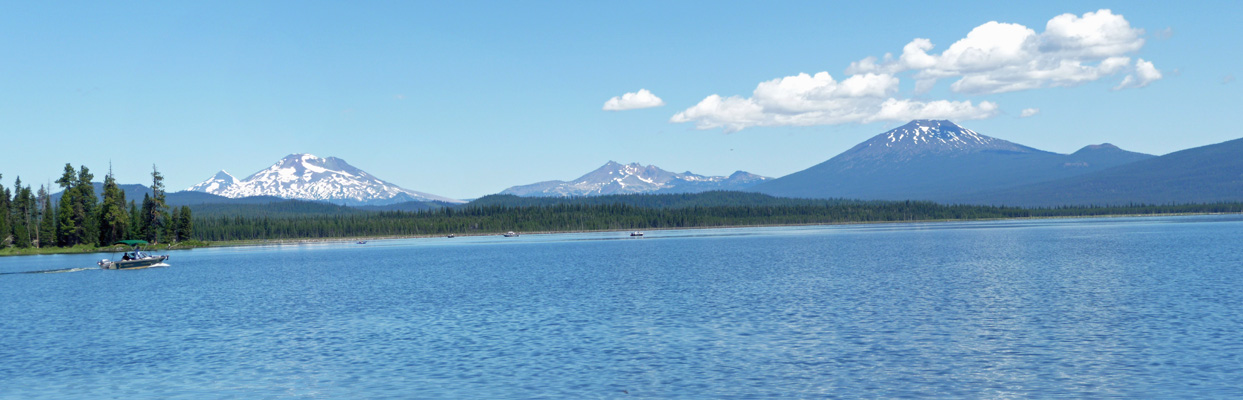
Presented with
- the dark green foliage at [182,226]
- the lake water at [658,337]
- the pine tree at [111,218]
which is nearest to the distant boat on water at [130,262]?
the lake water at [658,337]

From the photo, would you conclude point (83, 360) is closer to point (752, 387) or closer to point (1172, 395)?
point (752, 387)

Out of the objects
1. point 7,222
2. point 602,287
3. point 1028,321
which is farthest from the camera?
point 7,222

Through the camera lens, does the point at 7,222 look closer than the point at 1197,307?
No

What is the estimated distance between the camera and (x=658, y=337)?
40219 mm

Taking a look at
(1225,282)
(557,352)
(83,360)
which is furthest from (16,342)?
(1225,282)

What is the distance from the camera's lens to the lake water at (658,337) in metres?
29.6

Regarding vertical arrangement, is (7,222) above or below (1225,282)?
above

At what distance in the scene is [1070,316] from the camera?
145 ft

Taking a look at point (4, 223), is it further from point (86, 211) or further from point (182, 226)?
point (182, 226)

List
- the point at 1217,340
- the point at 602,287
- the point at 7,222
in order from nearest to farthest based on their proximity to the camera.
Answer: the point at 1217,340 → the point at 602,287 → the point at 7,222

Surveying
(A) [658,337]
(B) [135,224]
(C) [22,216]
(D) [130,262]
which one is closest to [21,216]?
(C) [22,216]

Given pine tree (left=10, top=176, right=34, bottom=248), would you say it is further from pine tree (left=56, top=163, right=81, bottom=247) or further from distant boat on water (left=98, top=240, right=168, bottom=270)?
distant boat on water (left=98, top=240, right=168, bottom=270)

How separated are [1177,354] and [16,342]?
47.7 metres

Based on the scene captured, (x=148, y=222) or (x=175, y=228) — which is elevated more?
(x=148, y=222)
